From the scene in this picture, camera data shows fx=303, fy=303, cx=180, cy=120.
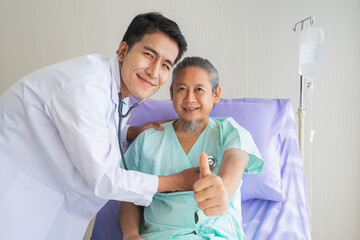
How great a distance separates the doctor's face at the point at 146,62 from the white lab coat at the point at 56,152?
13 cm

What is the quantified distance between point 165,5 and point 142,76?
1.16 m

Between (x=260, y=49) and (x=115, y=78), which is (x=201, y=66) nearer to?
(x=115, y=78)

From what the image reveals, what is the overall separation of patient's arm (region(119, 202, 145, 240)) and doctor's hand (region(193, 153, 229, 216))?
474 mm

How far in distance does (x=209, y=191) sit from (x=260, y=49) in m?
→ 1.60

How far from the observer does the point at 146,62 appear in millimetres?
1223

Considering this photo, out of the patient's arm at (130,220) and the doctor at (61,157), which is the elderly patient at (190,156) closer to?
the patient's arm at (130,220)

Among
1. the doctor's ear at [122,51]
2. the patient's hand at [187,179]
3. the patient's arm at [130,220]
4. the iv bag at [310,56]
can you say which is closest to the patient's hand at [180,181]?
the patient's hand at [187,179]

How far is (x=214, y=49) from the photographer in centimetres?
218

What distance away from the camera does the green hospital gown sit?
1146mm

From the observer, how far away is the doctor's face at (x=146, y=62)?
4.00 feet

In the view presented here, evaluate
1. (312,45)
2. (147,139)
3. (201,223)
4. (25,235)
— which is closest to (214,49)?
(312,45)

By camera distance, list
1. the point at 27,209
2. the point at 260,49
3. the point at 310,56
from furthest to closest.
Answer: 1. the point at 260,49
2. the point at 310,56
3. the point at 27,209

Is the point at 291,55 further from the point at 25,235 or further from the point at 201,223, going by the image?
the point at 25,235

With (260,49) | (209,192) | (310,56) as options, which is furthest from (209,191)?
(260,49)
